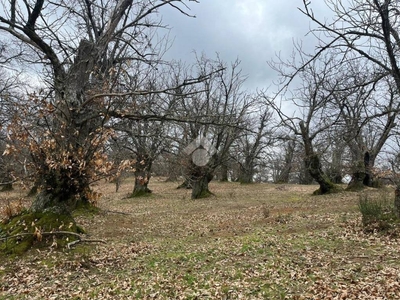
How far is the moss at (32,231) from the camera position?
689cm

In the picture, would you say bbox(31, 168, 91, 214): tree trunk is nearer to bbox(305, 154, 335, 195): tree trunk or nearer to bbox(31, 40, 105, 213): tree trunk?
bbox(31, 40, 105, 213): tree trunk

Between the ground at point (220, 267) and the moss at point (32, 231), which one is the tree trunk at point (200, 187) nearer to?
the ground at point (220, 267)

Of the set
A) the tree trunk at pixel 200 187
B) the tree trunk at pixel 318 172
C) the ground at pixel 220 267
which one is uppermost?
the tree trunk at pixel 318 172

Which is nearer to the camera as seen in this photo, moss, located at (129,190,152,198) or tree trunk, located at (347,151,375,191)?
tree trunk, located at (347,151,375,191)

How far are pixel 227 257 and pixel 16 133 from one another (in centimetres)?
486

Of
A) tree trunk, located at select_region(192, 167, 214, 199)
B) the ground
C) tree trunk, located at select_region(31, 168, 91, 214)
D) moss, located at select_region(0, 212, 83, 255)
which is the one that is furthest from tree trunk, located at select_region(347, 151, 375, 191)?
moss, located at select_region(0, 212, 83, 255)

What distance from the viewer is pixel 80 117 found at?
8180 mm

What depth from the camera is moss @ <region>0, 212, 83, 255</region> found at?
6.89 meters

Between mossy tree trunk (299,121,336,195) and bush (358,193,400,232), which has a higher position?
mossy tree trunk (299,121,336,195)

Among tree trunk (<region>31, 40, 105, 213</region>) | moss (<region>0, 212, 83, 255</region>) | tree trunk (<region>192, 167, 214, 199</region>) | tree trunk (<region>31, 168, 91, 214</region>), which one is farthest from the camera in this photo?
tree trunk (<region>192, 167, 214, 199</region>)

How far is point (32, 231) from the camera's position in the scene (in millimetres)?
7172

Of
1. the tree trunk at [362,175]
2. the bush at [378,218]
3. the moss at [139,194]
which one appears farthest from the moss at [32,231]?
the tree trunk at [362,175]

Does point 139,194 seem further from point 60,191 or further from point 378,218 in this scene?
point 378,218

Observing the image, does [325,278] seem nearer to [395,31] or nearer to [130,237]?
[130,237]
